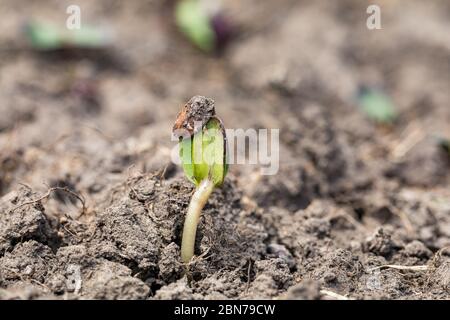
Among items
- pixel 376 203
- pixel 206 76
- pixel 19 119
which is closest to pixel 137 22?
pixel 206 76

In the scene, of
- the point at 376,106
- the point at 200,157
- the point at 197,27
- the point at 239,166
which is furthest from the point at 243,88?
the point at 200,157

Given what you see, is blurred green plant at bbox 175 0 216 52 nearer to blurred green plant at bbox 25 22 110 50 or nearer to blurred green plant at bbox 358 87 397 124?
blurred green plant at bbox 25 22 110 50

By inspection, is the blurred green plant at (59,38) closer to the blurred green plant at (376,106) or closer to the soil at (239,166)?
the soil at (239,166)

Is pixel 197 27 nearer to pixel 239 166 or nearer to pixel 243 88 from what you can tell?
pixel 243 88

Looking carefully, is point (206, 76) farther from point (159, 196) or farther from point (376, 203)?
point (159, 196)

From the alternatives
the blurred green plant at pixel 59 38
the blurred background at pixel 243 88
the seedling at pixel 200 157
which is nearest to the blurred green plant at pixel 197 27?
the blurred background at pixel 243 88
